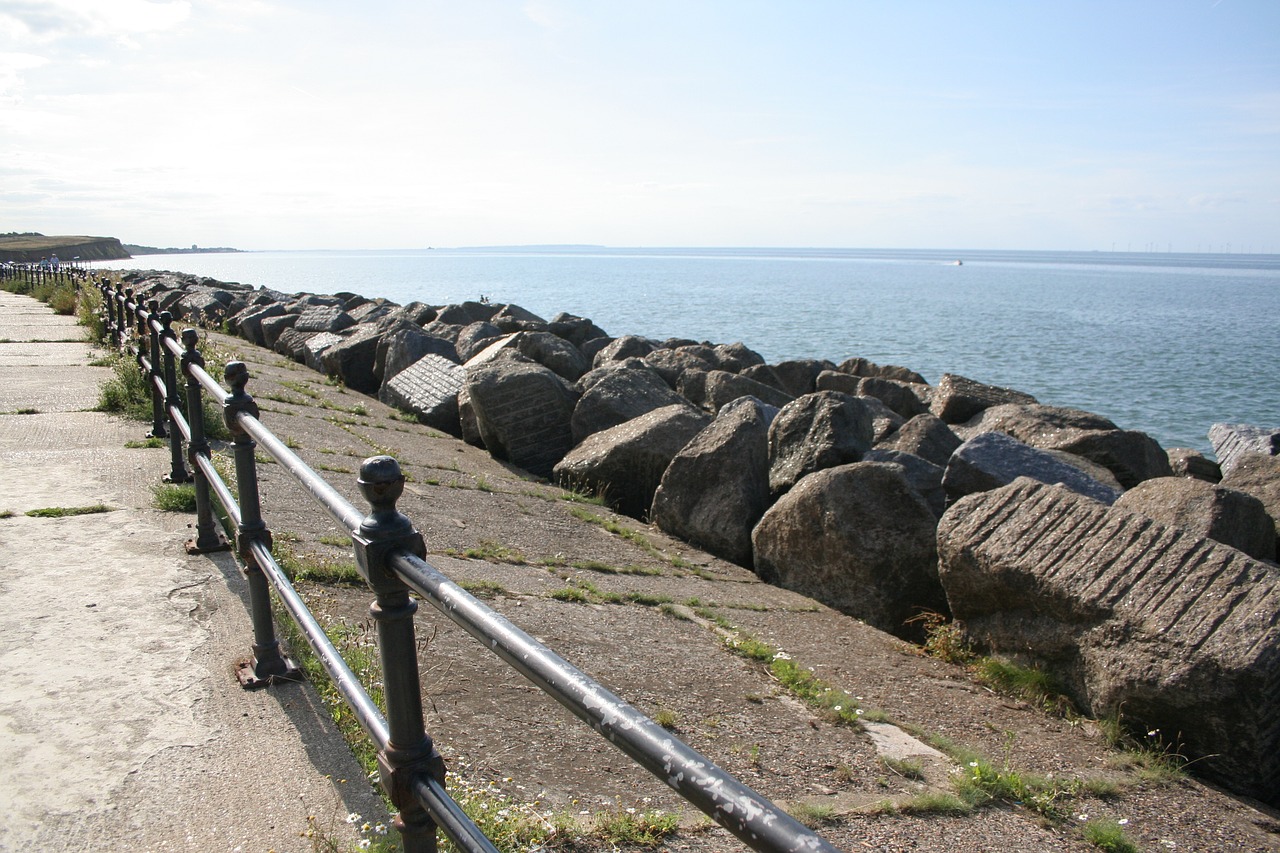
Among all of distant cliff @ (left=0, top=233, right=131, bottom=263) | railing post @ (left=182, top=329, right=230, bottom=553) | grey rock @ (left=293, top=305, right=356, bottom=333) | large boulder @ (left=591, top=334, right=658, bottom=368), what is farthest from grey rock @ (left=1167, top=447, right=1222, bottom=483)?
distant cliff @ (left=0, top=233, right=131, bottom=263)

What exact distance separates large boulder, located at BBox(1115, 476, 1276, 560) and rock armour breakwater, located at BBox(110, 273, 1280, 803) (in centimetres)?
2

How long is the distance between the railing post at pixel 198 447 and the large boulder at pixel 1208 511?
5080 millimetres

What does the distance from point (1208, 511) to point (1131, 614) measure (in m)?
1.88

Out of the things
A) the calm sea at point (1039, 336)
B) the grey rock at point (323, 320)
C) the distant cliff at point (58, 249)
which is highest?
the distant cliff at point (58, 249)

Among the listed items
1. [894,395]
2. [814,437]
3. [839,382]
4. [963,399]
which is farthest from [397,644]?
[839,382]

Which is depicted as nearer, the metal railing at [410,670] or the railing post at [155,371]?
the metal railing at [410,670]

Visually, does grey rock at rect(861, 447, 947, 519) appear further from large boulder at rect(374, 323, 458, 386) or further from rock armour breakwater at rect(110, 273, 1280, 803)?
large boulder at rect(374, 323, 458, 386)

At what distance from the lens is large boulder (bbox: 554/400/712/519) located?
27.7 feet

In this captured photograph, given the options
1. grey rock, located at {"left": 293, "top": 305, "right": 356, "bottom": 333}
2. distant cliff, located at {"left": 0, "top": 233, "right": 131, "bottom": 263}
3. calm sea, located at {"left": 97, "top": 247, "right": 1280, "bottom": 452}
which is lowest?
calm sea, located at {"left": 97, "top": 247, "right": 1280, "bottom": 452}

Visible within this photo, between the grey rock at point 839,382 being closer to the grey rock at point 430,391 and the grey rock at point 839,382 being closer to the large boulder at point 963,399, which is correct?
the large boulder at point 963,399

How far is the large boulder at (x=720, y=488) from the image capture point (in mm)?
7340

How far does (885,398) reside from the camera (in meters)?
14.9

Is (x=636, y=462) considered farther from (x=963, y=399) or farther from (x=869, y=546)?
(x=963, y=399)

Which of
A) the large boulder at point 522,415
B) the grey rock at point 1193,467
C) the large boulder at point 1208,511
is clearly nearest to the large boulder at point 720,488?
the large boulder at point 522,415
